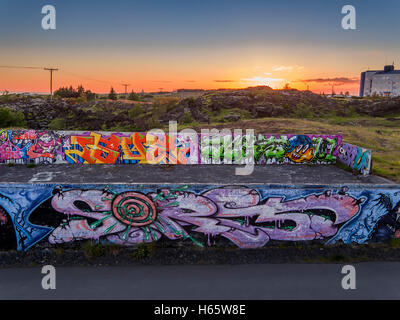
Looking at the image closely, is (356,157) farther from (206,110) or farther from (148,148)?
(206,110)

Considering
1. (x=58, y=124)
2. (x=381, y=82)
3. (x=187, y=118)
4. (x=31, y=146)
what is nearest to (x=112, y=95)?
(x=58, y=124)

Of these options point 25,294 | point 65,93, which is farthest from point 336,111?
point 65,93

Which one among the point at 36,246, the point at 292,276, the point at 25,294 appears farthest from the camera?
the point at 36,246

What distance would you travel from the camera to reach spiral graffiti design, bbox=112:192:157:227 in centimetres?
1029

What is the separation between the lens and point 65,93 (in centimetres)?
9788

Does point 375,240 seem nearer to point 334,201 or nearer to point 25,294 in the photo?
point 334,201

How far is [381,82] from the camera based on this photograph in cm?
12962

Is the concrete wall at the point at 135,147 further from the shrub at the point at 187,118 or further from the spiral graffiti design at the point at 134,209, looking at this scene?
the shrub at the point at 187,118

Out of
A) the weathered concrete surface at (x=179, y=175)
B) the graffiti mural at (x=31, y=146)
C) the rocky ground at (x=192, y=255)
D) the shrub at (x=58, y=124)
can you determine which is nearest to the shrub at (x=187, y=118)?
the shrub at (x=58, y=124)

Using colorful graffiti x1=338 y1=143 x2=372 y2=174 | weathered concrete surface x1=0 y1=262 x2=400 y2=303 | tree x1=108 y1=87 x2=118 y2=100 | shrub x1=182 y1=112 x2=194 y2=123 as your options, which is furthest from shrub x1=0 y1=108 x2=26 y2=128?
tree x1=108 y1=87 x2=118 y2=100

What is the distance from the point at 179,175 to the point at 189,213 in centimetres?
693

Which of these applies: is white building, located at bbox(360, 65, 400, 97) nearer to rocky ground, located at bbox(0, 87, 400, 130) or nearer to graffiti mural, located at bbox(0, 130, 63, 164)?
rocky ground, located at bbox(0, 87, 400, 130)

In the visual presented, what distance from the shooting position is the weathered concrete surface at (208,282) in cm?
832

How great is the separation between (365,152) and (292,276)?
37.0ft
